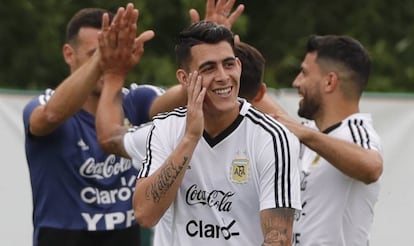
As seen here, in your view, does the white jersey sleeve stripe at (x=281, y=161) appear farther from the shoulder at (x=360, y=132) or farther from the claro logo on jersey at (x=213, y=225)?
the shoulder at (x=360, y=132)

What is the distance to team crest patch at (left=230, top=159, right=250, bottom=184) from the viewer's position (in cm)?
630

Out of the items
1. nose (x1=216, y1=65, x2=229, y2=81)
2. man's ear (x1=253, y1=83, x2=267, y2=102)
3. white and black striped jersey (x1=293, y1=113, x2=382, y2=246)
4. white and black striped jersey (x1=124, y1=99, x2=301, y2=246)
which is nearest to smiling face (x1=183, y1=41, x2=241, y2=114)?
nose (x1=216, y1=65, x2=229, y2=81)

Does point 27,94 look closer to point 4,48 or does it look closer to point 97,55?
point 97,55

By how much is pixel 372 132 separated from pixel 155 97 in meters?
1.36

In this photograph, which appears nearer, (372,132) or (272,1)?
(372,132)

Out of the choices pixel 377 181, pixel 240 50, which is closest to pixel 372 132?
pixel 377 181

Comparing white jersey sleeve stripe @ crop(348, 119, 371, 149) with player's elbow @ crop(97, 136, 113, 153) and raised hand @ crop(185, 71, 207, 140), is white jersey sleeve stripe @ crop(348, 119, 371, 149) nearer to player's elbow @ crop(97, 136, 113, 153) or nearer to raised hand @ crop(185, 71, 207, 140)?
player's elbow @ crop(97, 136, 113, 153)

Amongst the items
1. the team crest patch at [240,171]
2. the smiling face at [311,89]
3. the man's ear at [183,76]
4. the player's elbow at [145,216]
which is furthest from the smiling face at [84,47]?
the team crest patch at [240,171]

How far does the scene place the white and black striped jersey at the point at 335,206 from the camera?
7.39 metres

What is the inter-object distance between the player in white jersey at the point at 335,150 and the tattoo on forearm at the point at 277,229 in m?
1.03

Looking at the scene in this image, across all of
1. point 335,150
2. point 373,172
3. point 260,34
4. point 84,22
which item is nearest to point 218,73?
point 335,150

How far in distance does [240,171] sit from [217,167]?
116 mm

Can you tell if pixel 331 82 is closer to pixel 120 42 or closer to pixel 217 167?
pixel 120 42

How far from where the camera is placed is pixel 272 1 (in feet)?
52.6
